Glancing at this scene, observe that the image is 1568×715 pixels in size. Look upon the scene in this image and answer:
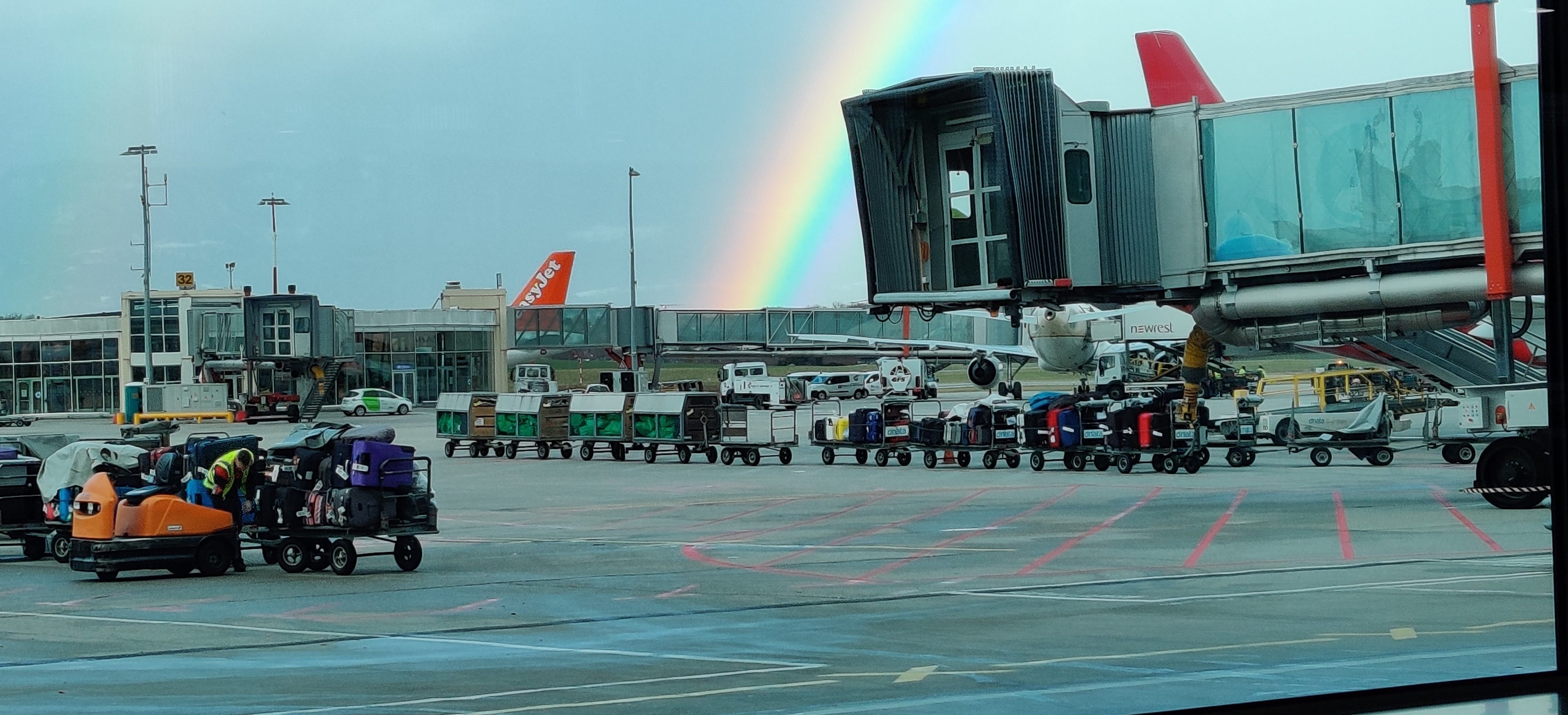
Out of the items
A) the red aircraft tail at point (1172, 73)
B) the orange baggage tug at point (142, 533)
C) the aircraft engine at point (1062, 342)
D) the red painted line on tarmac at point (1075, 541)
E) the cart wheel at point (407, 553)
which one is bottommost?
the red painted line on tarmac at point (1075, 541)

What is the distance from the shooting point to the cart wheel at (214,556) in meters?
13.0

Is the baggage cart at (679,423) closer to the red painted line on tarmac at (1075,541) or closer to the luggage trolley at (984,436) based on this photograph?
the luggage trolley at (984,436)

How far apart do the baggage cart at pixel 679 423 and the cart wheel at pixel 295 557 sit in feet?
54.1

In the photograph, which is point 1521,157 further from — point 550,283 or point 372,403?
point 372,403

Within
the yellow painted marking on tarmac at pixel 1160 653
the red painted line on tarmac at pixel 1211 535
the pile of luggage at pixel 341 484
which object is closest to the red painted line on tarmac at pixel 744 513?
the pile of luggage at pixel 341 484

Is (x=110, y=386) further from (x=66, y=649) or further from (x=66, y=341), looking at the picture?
(x=66, y=649)

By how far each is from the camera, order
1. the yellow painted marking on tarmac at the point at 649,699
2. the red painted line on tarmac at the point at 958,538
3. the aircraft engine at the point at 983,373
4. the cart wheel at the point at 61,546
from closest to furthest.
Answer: the yellow painted marking on tarmac at the point at 649,699, the red painted line on tarmac at the point at 958,538, the cart wheel at the point at 61,546, the aircraft engine at the point at 983,373

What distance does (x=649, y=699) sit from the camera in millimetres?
7152

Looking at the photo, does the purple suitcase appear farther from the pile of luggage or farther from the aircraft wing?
the aircraft wing

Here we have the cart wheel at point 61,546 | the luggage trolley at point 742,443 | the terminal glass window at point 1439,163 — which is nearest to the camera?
the cart wheel at point 61,546

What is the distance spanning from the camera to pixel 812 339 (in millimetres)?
41438

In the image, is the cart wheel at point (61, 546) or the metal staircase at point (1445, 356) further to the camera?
the metal staircase at point (1445, 356)

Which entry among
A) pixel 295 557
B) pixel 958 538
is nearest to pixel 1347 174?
pixel 958 538

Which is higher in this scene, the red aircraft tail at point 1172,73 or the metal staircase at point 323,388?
the red aircraft tail at point 1172,73
